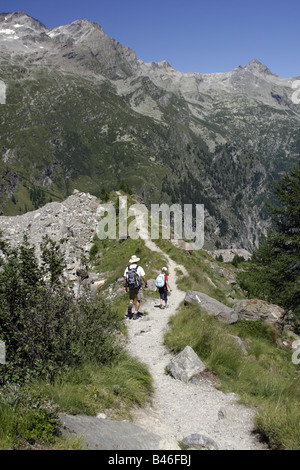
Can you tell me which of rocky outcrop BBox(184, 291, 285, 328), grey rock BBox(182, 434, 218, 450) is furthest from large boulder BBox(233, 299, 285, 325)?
grey rock BBox(182, 434, 218, 450)

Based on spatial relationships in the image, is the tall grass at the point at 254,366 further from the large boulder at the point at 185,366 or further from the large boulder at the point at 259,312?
the large boulder at the point at 259,312

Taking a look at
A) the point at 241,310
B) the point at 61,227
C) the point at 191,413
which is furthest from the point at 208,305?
the point at 61,227

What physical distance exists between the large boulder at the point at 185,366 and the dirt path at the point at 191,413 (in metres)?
0.22

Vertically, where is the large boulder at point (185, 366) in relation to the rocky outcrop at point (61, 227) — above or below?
below

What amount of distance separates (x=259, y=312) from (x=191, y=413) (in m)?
11.0

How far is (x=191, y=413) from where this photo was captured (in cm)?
849

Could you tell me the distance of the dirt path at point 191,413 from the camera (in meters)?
7.26

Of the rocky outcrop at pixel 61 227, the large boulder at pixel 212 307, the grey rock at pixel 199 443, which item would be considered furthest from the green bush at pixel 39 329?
the rocky outcrop at pixel 61 227

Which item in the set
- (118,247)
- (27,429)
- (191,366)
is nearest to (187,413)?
(191,366)

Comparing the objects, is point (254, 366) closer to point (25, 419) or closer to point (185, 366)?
point (185, 366)

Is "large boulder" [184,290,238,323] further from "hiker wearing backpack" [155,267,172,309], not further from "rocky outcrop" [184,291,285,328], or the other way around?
"hiker wearing backpack" [155,267,172,309]

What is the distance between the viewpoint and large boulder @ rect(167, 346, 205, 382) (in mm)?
10391

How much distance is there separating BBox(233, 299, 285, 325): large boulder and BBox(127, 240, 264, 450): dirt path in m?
7.41
